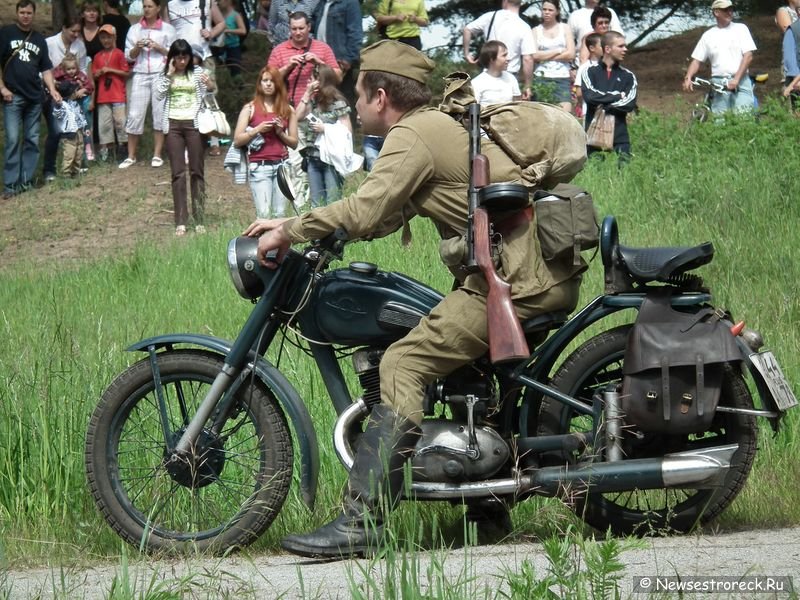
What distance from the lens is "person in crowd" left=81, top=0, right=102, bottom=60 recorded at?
19.2 metres

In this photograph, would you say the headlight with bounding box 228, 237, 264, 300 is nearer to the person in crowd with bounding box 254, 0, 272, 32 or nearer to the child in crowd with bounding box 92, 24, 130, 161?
the child in crowd with bounding box 92, 24, 130, 161

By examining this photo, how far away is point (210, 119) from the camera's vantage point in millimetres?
15016

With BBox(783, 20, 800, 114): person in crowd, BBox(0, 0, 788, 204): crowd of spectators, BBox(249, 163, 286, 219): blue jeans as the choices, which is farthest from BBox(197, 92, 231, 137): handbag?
BBox(783, 20, 800, 114): person in crowd

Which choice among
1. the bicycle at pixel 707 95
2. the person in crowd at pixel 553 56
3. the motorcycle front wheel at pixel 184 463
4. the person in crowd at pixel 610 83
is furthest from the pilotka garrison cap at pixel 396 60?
the bicycle at pixel 707 95

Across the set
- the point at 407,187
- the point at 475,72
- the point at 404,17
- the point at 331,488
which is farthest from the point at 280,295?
the point at 475,72

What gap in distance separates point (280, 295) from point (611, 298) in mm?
1347

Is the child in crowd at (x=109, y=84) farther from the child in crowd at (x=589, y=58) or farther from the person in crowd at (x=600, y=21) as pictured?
the person in crowd at (x=600, y=21)

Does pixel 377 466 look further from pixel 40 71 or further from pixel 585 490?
pixel 40 71

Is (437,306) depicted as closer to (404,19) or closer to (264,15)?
(404,19)

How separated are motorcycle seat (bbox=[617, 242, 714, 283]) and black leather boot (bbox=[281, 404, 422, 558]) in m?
1.07

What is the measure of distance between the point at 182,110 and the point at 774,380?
418 inches

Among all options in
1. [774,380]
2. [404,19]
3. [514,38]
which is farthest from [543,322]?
[514,38]

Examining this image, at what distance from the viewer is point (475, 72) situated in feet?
72.2

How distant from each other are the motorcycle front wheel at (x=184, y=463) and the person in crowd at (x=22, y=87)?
13.1m
